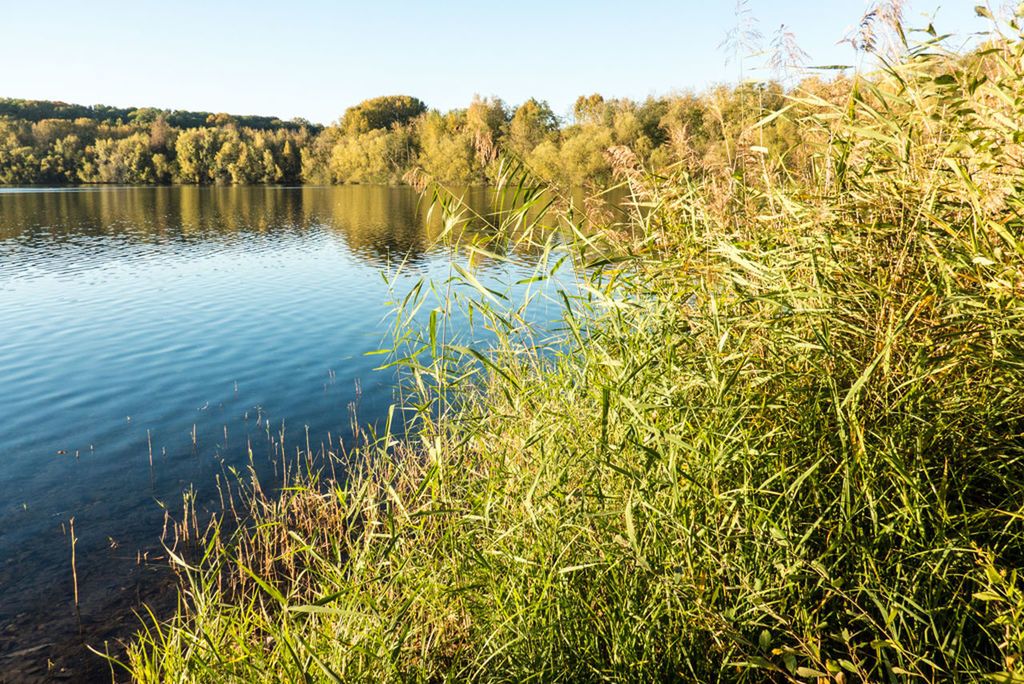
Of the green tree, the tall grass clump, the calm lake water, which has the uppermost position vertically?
the green tree

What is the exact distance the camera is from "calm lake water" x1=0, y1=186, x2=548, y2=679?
6648mm

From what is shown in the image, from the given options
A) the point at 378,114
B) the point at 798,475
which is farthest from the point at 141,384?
the point at 378,114

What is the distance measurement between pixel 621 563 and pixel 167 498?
731 centimetres

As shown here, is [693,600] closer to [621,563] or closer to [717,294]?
[621,563]

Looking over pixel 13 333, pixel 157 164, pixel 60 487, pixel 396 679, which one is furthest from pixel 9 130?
pixel 396 679

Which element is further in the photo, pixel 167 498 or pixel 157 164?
pixel 157 164

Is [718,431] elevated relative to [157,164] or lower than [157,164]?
lower

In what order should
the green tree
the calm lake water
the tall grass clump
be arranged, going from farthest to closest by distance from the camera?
the green tree
the calm lake water
the tall grass clump

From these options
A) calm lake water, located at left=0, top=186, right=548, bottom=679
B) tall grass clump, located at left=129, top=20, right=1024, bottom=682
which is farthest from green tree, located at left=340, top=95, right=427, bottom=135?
tall grass clump, located at left=129, top=20, right=1024, bottom=682

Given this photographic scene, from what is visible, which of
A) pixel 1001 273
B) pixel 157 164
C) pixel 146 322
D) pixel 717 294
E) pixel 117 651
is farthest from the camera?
pixel 157 164

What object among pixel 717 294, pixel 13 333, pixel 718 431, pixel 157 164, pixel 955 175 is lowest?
pixel 13 333

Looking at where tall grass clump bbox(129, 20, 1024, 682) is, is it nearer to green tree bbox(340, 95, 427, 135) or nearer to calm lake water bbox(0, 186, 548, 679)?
calm lake water bbox(0, 186, 548, 679)

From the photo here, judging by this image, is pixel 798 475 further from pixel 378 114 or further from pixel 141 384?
pixel 378 114

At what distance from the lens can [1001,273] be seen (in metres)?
2.65
